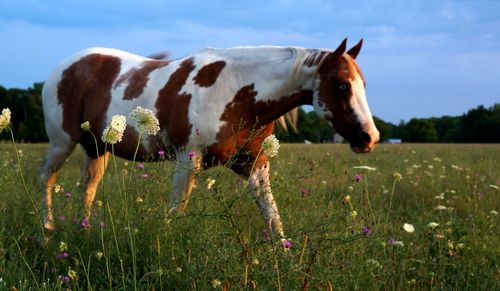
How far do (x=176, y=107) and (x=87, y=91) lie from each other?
4.82 ft

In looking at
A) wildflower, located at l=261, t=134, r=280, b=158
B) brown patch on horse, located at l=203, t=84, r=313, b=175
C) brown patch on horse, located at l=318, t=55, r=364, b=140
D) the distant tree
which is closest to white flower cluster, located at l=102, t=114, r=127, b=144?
wildflower, located at l=261, t=134, r=280, b=158

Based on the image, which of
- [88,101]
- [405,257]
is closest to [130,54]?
[88,101]

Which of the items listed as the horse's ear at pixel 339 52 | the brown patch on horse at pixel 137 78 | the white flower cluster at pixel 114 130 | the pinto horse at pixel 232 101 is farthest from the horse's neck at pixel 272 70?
the white flower cluster at pixel 114 130

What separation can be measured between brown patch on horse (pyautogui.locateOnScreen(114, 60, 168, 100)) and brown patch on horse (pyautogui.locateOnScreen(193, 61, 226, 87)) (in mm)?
→ 647

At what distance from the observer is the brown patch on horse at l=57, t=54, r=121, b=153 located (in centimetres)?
522

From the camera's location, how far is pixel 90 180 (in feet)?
18.7

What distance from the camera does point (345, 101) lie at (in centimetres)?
412

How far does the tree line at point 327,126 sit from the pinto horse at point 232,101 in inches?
1181

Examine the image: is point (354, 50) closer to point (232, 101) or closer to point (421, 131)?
point (232, 101)

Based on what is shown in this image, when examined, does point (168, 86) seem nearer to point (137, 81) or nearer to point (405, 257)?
point (137, 81)

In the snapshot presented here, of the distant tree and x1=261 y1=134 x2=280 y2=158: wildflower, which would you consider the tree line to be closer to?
the distant tree

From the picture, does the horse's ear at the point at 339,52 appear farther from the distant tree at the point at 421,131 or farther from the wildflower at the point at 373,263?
the distant tree at the point at 421,131

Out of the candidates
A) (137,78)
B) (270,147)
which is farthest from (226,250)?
(137,78)

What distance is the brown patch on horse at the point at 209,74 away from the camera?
4.50 metres
